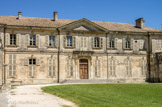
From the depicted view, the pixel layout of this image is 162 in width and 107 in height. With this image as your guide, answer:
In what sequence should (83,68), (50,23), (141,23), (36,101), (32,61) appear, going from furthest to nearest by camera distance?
(141,23) < (50,23) < (83,68) < (32,61) < (36,101)

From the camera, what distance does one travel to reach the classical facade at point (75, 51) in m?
26.2

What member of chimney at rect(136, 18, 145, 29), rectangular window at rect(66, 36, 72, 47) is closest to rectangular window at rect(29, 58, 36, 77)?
rectangular window at rect(66, 36, 72, 47)

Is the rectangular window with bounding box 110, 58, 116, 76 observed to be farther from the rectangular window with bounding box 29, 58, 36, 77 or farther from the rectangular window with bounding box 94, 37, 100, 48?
the rectangular window with bounding box 29, 58, 36, 77

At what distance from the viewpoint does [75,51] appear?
91.0 feet

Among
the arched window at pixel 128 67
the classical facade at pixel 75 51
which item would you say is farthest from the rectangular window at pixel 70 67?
the arched window at pixel 128 67

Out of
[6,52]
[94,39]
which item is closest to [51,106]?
[6,52]

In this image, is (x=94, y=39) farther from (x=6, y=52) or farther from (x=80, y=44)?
(x=6, y=52)

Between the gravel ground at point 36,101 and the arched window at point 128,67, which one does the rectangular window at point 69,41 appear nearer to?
the arched window at point 128,67

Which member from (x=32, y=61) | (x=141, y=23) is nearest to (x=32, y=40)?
(x=32, y=61)

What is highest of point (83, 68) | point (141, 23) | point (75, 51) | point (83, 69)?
point (141, 23)

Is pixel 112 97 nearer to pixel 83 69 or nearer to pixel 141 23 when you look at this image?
pixel 83 69

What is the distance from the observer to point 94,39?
28.8 m

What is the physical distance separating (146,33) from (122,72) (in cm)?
582

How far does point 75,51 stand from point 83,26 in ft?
10.3
